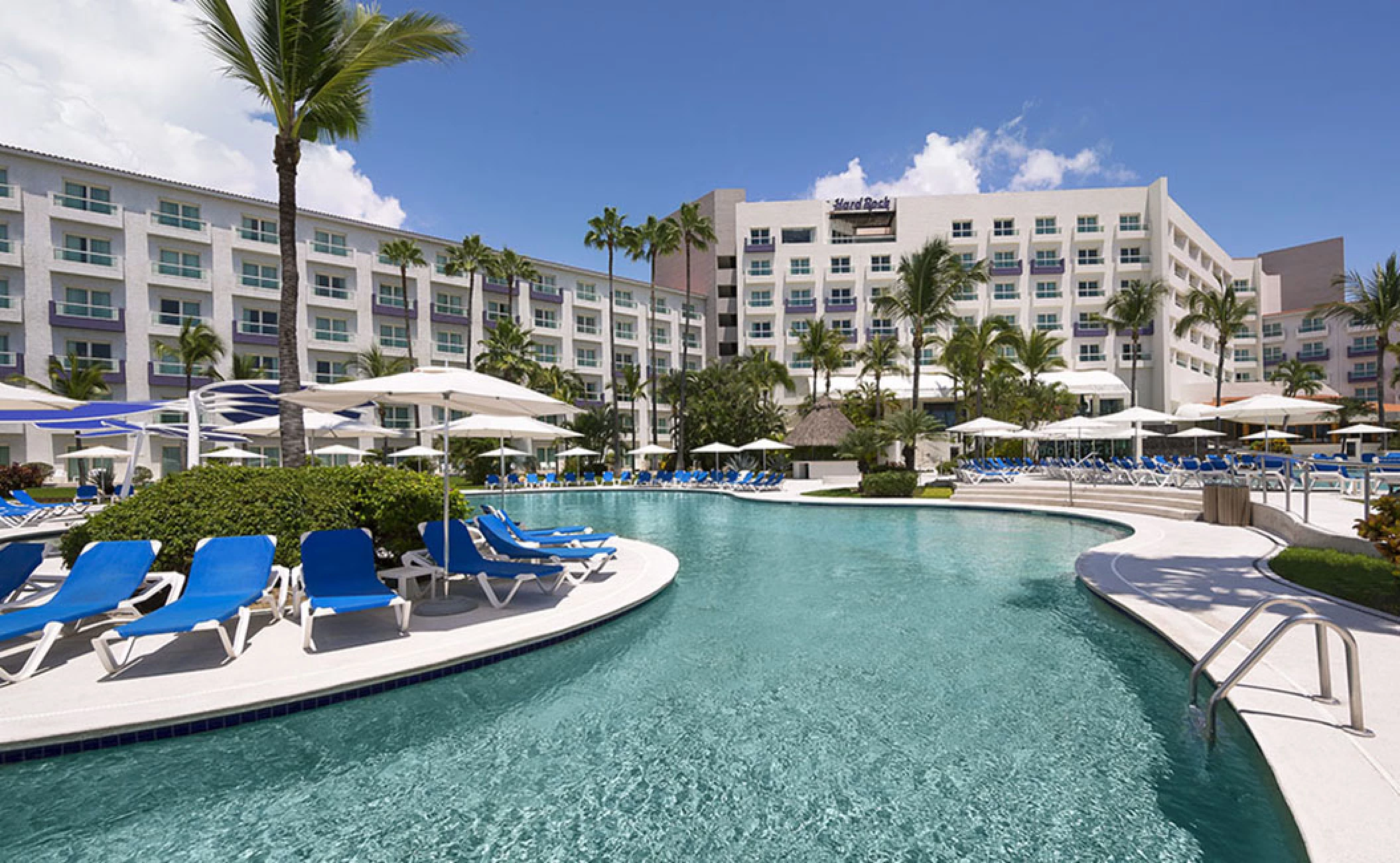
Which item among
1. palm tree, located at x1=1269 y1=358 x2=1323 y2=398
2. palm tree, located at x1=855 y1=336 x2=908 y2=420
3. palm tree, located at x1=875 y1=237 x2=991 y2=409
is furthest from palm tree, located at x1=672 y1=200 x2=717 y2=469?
palm tree, located at x1=1269 y1=358 x2=1323 y2=398

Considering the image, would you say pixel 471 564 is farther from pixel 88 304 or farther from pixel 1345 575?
pixel 88 304

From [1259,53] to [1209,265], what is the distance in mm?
51043

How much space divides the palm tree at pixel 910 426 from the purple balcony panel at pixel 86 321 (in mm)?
39137

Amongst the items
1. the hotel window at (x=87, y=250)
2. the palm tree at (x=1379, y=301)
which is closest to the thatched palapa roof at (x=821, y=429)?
the palm tree at (x=1379, y=301)

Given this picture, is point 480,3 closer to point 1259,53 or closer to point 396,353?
point 1259,53

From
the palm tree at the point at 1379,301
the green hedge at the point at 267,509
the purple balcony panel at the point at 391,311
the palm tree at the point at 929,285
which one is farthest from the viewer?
the purple balcony panel at the point at 391,311

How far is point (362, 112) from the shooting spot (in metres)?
11.9

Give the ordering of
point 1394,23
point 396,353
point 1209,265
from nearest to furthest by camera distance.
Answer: point 1394,23 < point 396,353 < point 1209,265

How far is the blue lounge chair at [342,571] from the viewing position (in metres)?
6.34

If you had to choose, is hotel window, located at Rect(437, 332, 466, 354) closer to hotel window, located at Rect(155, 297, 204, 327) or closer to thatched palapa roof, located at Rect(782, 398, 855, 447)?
hotel window, located at Rect(155, 297, 204, 327)

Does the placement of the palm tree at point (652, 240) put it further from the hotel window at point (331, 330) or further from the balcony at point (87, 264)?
the balcony at point (87, 264)

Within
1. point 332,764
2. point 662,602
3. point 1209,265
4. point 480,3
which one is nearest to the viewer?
point 332,764

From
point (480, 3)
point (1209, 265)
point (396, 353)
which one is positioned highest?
point (1209, 265)

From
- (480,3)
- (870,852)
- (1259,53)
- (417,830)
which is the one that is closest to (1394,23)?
(1259,53)
